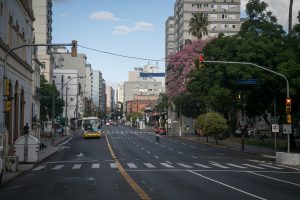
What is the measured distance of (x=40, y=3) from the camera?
112 metres

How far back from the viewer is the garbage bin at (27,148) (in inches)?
1227

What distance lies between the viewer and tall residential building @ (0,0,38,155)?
120ft

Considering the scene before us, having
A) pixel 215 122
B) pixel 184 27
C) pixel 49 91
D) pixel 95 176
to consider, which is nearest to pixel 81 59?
pixel 184 27

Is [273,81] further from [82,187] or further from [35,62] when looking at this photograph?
[35,62]

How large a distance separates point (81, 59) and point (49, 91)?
310 feet

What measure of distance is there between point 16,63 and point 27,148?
13.4m

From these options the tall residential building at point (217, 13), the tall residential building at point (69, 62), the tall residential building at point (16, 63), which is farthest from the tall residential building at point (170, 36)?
the tall residential building at point (16, 63)

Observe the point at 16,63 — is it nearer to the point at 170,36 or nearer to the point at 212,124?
the point at 212,124

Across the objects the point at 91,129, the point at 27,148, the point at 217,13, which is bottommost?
the point at 91,129

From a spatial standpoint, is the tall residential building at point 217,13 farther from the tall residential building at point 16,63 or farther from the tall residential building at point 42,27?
the tall residential building at point 16,63

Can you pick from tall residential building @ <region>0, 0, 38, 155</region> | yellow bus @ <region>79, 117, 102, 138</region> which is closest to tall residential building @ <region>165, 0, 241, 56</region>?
yellow bus @ <region>79, 117, 102, 138</region>

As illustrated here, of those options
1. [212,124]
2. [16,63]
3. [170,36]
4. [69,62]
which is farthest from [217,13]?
[16,63]

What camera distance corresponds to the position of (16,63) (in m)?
43.1

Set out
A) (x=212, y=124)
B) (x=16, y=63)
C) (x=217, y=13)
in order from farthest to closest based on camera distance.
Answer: (x=217, y=13)
(x=212, y=124)
(x=16, y=63)
